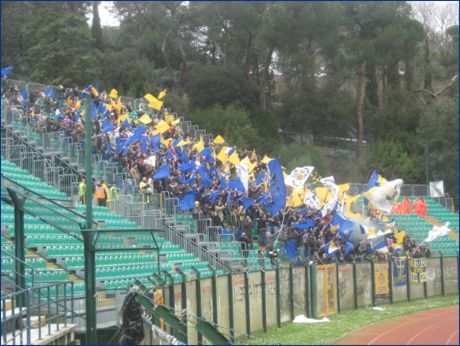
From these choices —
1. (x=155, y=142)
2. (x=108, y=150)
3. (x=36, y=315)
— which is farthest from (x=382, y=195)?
(x=36, y=315)

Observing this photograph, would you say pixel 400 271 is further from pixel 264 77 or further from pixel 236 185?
pixel 264 77

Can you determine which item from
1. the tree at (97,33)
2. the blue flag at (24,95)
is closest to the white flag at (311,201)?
the blue flag at (24,95)

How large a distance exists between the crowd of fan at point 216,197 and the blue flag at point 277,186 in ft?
3.16

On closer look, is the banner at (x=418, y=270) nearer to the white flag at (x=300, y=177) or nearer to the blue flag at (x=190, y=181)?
the white flag at (x=300, y=177)

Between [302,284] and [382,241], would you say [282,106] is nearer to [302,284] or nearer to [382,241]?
[382,241]

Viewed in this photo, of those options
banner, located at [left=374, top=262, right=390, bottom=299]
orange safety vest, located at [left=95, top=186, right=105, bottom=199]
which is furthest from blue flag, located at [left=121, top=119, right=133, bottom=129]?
banner, located at [left=374, top=262, right=390, bottom=299]

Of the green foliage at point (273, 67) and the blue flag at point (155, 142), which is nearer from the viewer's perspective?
the blue flag at point (155, 142)

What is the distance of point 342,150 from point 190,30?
52.6 ft

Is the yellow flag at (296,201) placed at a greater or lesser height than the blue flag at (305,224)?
greater

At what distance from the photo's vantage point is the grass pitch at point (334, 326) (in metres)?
19.1

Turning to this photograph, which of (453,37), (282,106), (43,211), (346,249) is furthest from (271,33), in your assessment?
(43,211)

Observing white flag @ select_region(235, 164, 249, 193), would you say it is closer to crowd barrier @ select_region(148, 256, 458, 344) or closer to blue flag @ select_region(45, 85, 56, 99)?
crowd barrier @ select_region(148, 256, 458, 344)

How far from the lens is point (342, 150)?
62.4 metres

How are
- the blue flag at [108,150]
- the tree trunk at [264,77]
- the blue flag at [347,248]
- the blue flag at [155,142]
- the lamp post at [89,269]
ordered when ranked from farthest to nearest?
the tree trunk at [264,77], the blue flag at [155,142], the blue flag at [108,150], the blue flag at [347,248], the lamp post at [89,269]
